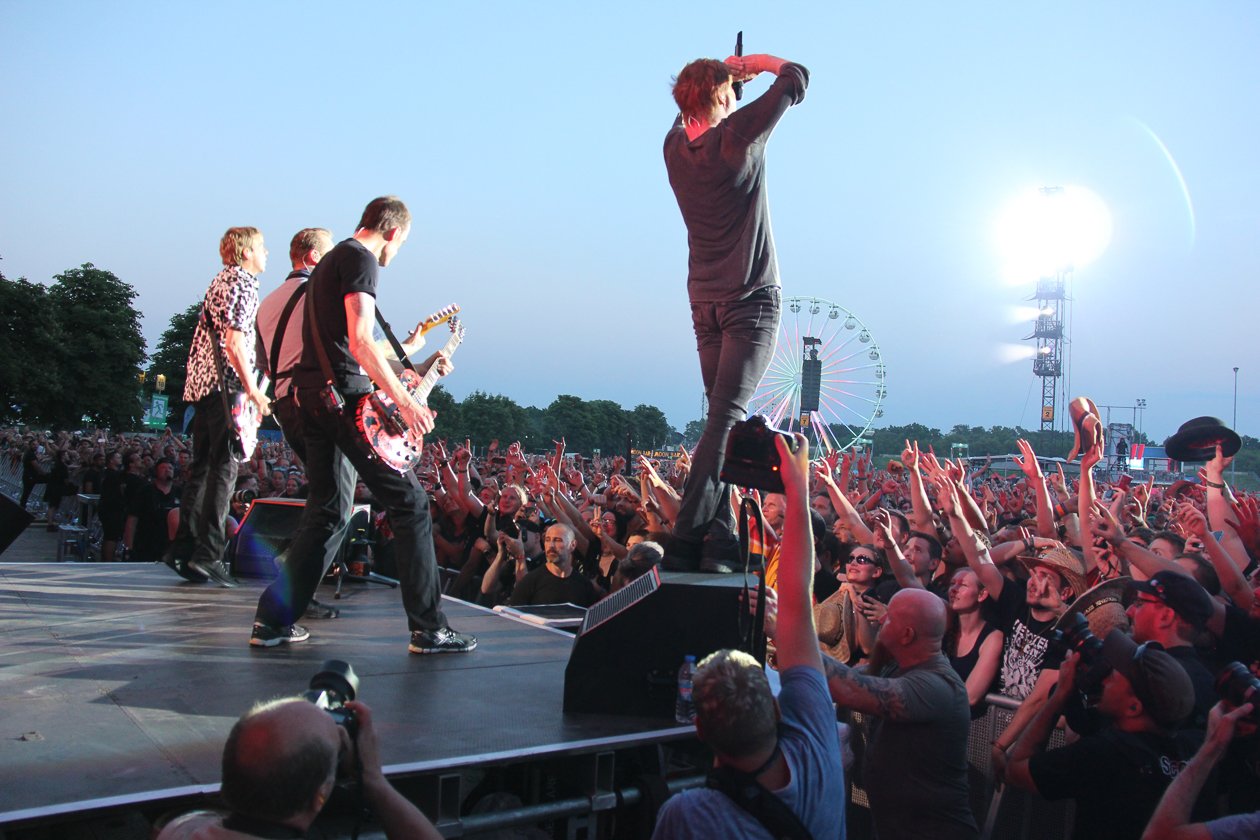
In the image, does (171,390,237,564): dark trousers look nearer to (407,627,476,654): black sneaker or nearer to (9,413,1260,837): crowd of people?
(9,413,1260,837): crowd of people

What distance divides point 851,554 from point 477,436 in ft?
159

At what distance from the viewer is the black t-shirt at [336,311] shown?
3.85 m

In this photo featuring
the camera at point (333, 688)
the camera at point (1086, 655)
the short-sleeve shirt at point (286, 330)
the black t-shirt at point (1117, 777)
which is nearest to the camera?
the camera at point (333, 688)

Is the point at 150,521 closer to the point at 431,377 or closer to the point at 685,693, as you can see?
the point at 431,377

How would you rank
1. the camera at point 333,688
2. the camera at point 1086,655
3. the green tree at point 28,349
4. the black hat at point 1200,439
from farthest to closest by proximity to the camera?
the green tree at point 28,349 < the black hat at point 1200,439 < the camera at point 1086,655 < the camera at point 333,688

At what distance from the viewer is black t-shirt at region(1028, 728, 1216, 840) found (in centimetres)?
298

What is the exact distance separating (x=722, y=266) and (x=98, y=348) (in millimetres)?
53170

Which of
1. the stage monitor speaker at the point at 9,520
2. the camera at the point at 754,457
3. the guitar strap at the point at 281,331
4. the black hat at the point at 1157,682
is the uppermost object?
the guitar strap at the point at 281,331

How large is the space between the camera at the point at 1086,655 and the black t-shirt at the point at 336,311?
9.35ft

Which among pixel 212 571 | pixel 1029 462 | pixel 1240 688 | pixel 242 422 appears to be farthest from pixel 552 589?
pixel 1240 688

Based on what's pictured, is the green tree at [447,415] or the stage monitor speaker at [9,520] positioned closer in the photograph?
the stage monitor speaker at [9,520]

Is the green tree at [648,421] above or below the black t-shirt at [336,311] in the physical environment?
above

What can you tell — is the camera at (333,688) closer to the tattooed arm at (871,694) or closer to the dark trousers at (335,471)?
the tattooed arm at (871,694)

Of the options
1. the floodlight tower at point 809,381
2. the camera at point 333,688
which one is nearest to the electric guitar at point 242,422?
the camera at point 333,688
